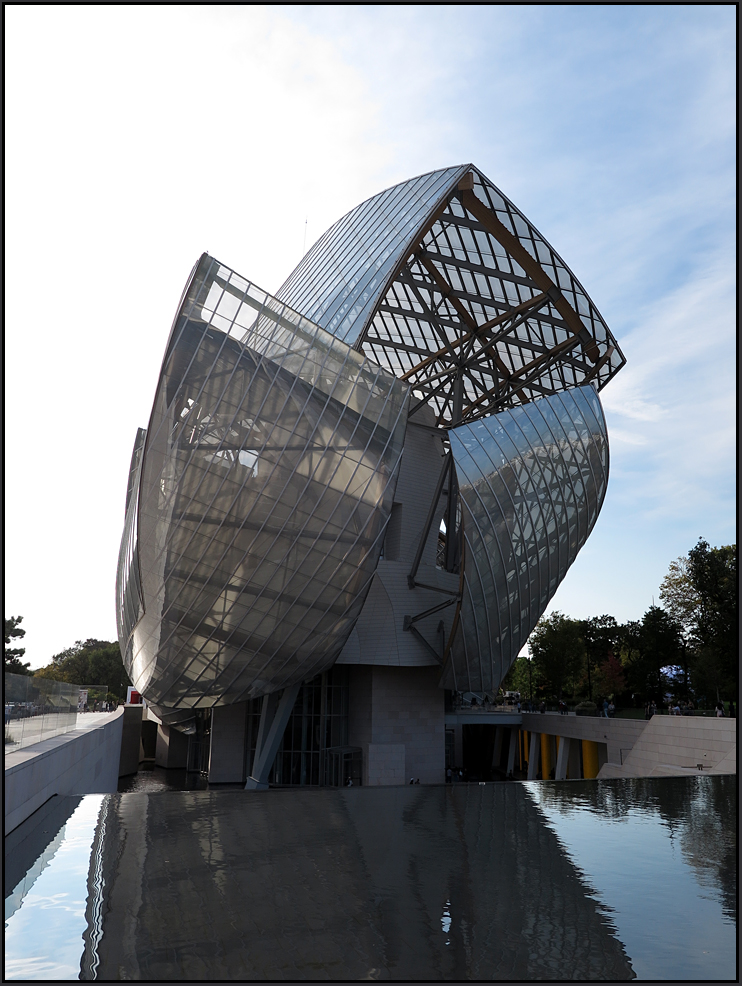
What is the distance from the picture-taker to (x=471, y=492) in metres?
25.9

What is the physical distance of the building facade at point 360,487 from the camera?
20.5m

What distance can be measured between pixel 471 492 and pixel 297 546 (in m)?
7.70

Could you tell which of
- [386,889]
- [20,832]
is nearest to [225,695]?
[20,832]

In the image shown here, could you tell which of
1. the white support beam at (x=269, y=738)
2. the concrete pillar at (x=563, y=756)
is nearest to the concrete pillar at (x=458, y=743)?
the concrete pillar at (x=563, y=756)

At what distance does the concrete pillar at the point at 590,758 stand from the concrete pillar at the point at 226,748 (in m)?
20.6

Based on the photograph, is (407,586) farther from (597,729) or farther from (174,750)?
(174,750)

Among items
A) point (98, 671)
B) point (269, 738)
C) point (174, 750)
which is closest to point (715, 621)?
point (269, 738)

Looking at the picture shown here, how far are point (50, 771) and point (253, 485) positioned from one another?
392 inches

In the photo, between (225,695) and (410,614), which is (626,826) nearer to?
(225,695)

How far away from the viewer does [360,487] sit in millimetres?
22266

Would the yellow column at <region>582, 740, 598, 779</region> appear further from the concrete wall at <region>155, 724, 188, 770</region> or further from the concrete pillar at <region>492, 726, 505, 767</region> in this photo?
the concrete wall at <region>155, 724, 188, 770</region>

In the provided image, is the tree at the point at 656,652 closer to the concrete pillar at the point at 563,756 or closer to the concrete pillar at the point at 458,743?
the concrete pillar at the point at 458,743

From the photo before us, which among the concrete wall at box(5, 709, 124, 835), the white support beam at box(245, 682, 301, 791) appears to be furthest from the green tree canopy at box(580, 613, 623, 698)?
the concrete wall at box(5, 709, 124, 835)

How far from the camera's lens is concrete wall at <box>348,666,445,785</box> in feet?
105
